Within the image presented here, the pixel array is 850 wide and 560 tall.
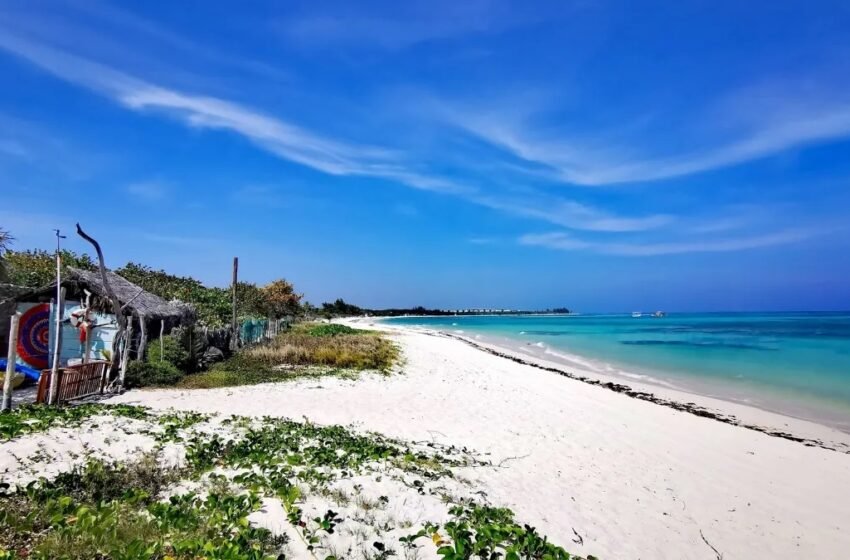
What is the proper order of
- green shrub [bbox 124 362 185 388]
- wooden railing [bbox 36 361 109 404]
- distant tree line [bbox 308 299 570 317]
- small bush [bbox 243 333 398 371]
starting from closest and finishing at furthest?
1. wooden railing [bbox 36 361 109 404]
2. green shrub [bbox 124 362 185 388]
3. small bush [bbox 243 333 398 371]
4. distant tree line [bbox 308 299 570 317]

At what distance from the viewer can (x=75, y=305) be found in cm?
1368

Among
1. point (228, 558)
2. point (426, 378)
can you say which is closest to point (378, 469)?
point (228, 558)

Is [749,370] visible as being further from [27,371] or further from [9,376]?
[27,371]

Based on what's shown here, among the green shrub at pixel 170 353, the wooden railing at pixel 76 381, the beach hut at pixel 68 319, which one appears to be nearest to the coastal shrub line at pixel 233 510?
the wooden railing at pixel 76 381

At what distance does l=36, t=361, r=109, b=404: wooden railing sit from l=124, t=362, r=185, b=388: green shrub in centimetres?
105

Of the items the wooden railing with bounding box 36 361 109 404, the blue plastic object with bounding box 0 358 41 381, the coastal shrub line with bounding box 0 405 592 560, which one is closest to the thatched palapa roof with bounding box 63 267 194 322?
the wooden railing with bounding box 36 361 109 404

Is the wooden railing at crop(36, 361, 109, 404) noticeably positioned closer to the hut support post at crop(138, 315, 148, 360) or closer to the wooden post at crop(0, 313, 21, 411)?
the wooden post at crop(0, 313, 21, 411)

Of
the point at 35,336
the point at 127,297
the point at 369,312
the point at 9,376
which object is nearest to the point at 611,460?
the point at 9,376

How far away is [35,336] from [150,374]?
3.75 meters

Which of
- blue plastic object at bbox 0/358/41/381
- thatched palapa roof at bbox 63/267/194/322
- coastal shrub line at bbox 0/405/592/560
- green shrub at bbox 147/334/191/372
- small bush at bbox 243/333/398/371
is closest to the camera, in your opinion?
coastal shrub line at bbox 0/405/592/560

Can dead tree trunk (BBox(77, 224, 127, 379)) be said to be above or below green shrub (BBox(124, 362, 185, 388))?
above

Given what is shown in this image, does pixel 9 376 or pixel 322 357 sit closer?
pixel 9 376

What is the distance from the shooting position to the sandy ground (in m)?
5.78

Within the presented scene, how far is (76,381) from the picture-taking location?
10.7m
